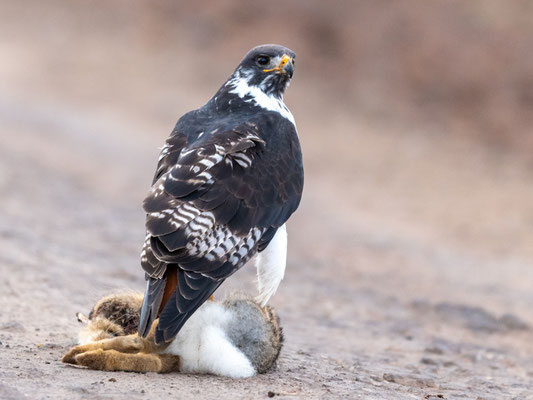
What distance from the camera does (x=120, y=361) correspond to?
4.80 meters

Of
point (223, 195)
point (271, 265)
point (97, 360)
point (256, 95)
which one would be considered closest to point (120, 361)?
point (97, 360)

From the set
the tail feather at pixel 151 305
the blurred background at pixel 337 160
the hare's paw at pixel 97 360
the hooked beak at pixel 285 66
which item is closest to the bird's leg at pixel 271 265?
the blurred background at pixel 337 160

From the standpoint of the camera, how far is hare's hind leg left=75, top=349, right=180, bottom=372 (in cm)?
479

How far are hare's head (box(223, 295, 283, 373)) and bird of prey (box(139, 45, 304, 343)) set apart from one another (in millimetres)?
240

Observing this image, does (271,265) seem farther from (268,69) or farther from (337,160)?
(337,160)

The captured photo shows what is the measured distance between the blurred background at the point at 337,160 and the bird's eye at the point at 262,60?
2162 millimetres

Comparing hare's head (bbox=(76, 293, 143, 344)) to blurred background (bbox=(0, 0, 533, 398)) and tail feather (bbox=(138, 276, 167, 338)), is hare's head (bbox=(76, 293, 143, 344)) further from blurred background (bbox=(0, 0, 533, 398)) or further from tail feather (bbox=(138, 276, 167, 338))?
blurred background (bbox=(0, 0, 533, 398))

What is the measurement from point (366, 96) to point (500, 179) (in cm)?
538

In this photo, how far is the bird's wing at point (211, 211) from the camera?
4742 mm

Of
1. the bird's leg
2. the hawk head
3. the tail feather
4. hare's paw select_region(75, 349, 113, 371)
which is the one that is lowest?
→ hare's paw select_region(75, 349, 113, 371)

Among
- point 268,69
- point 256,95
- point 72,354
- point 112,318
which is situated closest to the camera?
point 72,354

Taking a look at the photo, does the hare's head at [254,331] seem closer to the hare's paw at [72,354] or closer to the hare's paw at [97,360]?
the hare's paw at [97,360]

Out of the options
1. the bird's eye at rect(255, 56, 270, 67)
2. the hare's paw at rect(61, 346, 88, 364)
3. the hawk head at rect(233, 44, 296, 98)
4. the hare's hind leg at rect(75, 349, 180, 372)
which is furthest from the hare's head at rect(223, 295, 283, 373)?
the bird's eye at rect(255, 56, 270, 67)

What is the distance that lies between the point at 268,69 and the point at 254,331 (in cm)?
209
